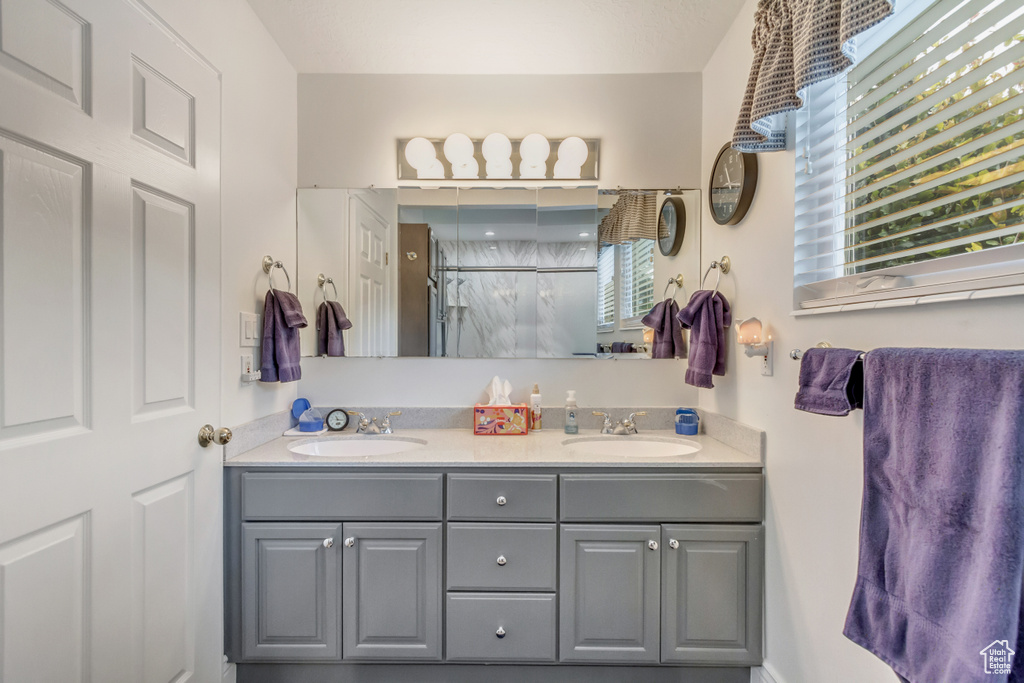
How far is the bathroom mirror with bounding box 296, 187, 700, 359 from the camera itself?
2.08m

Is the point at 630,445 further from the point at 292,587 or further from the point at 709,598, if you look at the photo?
the point at 292,587

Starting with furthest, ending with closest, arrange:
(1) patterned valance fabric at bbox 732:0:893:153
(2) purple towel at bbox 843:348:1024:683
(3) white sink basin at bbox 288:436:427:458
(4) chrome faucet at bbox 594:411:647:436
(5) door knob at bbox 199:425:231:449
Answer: (4) chrome faucet at bbox 594:411:647:436
(3) white sink basin at bbox 288:436:427:458
(5) door knob at bbox 199:425:231:449
(1) patterned valance fabric at bbox 732:0:893:153
(2) purple towel at bbox 843:348:1024:683

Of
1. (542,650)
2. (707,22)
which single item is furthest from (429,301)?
(707,22)

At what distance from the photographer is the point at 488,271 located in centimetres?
209

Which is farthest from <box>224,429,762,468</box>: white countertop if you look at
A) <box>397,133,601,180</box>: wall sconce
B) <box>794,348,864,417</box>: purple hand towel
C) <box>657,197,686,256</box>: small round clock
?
<box>397,133,601,180</box>: wall sconce

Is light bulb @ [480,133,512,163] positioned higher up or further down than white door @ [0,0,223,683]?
higher up

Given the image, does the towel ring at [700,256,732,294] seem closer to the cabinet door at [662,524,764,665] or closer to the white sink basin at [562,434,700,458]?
the white sink basin at [562,434,700,458]

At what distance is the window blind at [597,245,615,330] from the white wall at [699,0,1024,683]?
1.52ft

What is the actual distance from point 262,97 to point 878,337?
2200mm

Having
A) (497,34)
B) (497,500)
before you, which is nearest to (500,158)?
(497,34)

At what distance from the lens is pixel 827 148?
50.7 inches

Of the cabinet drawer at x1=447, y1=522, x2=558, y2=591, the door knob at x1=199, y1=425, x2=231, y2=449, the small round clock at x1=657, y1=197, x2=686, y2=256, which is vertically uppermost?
the small round clock at x1=657, y1=197, x2=686, y2=256

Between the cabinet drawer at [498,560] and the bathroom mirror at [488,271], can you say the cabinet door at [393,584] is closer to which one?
the cabinet drawer at [498,560]

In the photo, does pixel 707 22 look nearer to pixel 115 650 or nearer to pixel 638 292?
pixel 638 292
